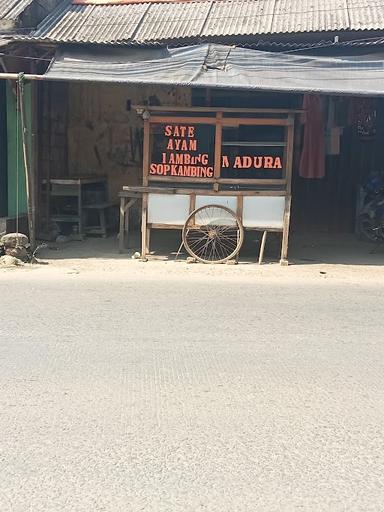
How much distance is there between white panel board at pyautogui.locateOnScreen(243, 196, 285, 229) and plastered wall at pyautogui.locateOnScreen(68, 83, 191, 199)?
411 cm

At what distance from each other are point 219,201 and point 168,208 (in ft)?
2.84

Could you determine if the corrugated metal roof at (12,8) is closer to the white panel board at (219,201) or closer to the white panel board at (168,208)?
the white panel board at (168,208)

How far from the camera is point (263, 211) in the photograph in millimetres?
9656

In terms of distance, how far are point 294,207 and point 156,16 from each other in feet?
16.6

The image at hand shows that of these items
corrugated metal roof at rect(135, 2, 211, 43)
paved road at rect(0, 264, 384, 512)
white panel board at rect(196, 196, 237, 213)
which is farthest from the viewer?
corrugated metal roof at rect(135, 2, 211, 43)

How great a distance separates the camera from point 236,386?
4301mm

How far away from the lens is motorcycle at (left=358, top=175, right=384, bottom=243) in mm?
11894

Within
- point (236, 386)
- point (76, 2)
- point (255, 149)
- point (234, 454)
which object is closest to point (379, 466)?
point (234, 454)

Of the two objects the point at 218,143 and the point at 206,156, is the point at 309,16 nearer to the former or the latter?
the point at 218,143

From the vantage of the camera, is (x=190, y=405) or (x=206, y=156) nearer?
(x=190, y=405)

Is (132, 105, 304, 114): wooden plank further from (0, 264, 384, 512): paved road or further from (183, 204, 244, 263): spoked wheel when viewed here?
(0, 264, 384, 512): paved road

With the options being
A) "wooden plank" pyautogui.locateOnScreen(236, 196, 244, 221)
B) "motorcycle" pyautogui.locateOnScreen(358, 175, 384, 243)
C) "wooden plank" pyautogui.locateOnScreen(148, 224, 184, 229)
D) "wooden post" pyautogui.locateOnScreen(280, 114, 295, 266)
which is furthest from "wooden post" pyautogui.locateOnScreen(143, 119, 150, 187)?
"motorcycle" pyautogui.locateOnScreen(358, 175, 384, 243)

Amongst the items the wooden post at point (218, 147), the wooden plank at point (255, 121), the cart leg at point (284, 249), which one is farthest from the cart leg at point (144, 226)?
the cart leg at point (284, 249)

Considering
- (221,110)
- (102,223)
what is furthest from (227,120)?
(102,223)
